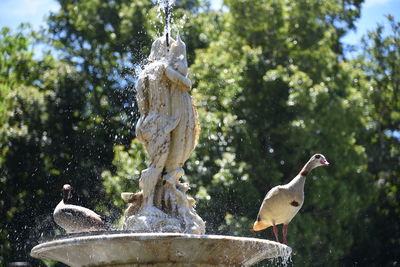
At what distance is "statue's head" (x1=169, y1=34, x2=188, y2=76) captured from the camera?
36.6 feet

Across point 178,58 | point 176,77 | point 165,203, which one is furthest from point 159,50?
point 165,203

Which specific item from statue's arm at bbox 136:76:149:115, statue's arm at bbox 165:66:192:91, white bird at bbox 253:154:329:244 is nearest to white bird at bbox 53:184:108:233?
statue's arm at bbox 136:76:149:115

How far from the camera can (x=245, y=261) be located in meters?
9.97

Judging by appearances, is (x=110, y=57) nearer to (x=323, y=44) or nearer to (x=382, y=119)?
(x=323, y=44)

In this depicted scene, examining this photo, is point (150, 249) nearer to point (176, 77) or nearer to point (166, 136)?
point (166, 136)

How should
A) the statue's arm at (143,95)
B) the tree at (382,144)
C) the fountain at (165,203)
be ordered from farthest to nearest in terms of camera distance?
the tree at (382,144) → the statue's arm at (143,95) → the fountain at (165,203)

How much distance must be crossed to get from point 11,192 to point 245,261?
548 inches

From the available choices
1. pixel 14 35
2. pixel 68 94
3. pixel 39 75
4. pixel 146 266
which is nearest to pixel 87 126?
pixel 68 94

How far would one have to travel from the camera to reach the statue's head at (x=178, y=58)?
1116 cm

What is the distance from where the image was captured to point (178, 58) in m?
11.2

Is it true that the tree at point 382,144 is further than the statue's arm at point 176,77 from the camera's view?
Yes

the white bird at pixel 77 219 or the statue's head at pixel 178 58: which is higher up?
the statue's head at pixel 178 58

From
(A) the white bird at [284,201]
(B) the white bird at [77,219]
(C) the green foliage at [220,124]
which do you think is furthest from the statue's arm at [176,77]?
(C) the green foliage at [220,124]

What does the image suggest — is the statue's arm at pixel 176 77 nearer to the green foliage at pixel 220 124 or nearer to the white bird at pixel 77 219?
the white bird at pixel 77 219
